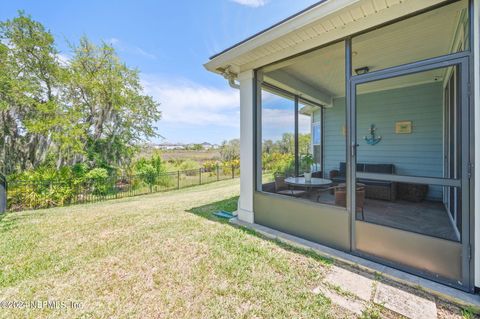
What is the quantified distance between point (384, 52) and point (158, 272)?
480cm

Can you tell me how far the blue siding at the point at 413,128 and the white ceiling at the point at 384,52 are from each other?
463mm

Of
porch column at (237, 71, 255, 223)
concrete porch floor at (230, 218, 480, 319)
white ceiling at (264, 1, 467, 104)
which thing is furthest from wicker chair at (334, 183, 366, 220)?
white ceiling at (264, 1, 467, 104)

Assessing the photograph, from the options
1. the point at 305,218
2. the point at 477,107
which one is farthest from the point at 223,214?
the point at 477,107

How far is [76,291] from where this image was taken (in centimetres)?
213

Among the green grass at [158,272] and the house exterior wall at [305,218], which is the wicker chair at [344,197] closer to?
the house exterior wall at [305,218]

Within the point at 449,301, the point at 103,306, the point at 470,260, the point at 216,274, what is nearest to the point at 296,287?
the point at 216,274

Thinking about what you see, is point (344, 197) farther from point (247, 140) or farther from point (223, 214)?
point (223, 214)

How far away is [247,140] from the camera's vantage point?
397 cm

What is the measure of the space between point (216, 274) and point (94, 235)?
8.34 feet

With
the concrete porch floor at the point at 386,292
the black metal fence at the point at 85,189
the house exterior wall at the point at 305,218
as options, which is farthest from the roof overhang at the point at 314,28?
the black metal fence at the point at 85,189

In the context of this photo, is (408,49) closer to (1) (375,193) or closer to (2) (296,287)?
(1) (375,193)

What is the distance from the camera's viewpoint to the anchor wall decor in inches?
225

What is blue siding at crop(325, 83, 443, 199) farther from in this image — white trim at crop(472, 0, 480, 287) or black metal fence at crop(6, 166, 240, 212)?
black metal fence at crop(6, 166, 240, 212)

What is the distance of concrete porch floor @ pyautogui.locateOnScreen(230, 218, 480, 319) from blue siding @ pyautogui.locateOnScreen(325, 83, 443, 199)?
3.28 metres
